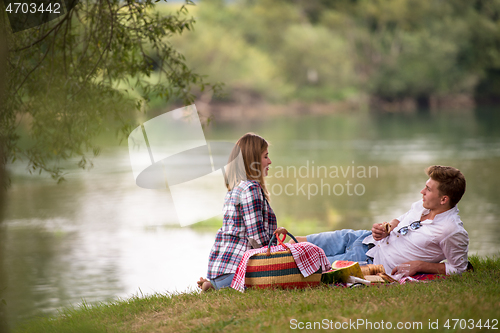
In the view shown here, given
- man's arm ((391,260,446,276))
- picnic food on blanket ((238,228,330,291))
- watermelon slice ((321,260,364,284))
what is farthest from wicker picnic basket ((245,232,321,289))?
man's arm ((391,260,446,276))

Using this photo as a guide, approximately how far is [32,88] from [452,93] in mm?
61600

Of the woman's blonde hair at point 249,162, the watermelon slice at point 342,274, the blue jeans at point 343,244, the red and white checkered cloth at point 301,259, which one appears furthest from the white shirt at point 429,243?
the woman's blonde hair at point 249,162

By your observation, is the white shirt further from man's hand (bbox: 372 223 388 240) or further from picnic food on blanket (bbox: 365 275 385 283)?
picnic food on blanket (bbox: 365 275 385 283)

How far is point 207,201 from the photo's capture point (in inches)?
537

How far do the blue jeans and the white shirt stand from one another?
18 centimetres

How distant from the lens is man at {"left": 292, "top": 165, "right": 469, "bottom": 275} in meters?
4.29

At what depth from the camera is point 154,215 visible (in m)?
12.7

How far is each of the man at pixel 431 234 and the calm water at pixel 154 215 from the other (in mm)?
2046

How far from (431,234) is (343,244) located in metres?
0.87

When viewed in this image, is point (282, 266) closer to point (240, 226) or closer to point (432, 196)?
point (240, 226)

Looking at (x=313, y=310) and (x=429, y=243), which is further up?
(x=429, y=243)

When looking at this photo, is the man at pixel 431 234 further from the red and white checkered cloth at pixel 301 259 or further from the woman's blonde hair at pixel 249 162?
the woman's blonde hair at pixel 249 162

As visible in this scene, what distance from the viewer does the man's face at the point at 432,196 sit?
4.35 meters

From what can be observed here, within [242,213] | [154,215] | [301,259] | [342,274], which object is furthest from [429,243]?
[154,215]
